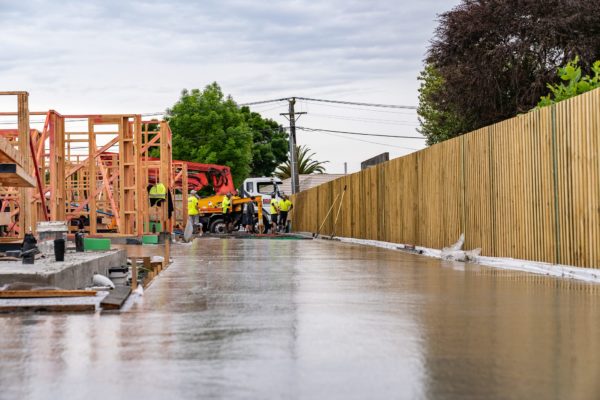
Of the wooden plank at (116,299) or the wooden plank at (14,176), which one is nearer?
the wooden plank at (116,299)

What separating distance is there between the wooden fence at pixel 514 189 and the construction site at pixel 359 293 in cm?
4

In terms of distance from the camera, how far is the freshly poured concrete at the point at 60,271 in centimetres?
977

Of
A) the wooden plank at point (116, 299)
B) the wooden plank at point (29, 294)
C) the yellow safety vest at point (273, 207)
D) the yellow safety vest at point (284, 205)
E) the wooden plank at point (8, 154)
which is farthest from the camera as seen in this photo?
the yellow safety vest at point (273, 207)

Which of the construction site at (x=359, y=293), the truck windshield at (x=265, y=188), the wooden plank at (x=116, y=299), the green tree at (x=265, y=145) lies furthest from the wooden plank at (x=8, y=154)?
the green tree at (x=265, y=145)

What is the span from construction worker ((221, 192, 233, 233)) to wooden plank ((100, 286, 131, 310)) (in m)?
33.8

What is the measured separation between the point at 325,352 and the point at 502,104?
3303cm

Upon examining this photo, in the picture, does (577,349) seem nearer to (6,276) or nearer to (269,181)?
(6,276)

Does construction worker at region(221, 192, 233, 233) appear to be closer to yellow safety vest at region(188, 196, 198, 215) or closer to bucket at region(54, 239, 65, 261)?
yellow safety vest at region(188, 196, 198, 215)

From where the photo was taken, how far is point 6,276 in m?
9.82

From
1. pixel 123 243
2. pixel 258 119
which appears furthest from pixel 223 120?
pixel 123 243

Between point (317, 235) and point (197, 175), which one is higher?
point (197, 175)

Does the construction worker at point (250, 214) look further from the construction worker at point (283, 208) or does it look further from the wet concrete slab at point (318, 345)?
the wet concrete slab at point (318, 345)

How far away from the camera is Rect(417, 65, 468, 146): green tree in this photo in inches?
1569

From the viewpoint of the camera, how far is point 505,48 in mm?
36188
